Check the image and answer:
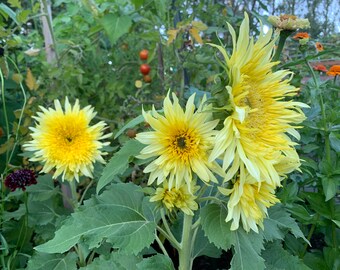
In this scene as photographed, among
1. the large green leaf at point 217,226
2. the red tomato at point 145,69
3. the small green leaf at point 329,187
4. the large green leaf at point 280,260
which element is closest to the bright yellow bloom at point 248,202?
the large green leaf at point 217,226

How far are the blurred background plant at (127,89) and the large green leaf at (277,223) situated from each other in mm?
166

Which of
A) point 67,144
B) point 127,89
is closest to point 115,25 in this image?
→ point 127,89

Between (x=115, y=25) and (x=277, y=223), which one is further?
(x=115, y=25)

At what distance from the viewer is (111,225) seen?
949 mm

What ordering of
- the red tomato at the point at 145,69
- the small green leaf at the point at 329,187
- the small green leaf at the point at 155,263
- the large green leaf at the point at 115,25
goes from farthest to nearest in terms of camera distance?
the red tomato at the point at 145,69, the large green leaf at the point at 115,25, the small green leaf at the point at 329,187, the small green leaf at the point at 155,263

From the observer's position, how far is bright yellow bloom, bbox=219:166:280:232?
79 centimetres

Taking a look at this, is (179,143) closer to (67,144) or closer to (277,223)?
(277,223)

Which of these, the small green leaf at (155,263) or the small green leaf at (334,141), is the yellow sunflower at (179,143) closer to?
the small green leaf at (155,263)

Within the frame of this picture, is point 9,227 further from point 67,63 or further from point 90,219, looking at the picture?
point 67,63

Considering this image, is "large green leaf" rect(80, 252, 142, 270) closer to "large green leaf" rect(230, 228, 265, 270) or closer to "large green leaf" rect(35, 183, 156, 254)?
"large green leaf" rect(35, 183, 156, 254)

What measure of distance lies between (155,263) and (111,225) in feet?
0.45

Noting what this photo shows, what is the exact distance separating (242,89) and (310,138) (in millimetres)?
776

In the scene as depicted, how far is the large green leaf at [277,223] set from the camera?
95cm

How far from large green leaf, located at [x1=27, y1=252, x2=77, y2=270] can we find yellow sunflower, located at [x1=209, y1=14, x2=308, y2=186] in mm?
692
